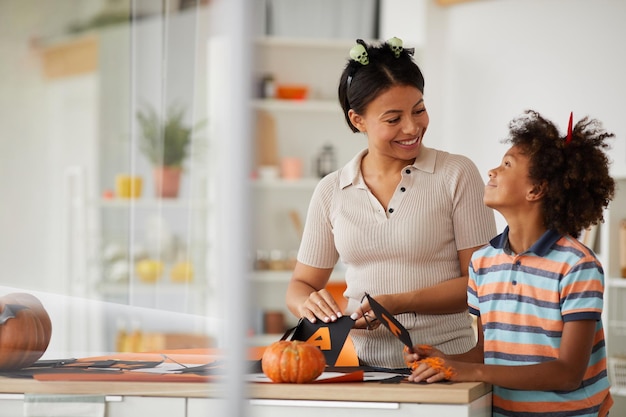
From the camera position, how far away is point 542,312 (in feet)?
4.65

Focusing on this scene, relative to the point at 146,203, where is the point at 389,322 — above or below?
below

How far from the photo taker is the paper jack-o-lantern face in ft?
5.61

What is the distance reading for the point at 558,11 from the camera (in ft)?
13.9

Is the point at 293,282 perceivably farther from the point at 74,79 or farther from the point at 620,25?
the point at 620,25

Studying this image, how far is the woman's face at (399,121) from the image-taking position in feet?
5.46

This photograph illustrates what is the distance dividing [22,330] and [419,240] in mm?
755

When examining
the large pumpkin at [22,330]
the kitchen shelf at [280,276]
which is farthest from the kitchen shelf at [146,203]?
the kitchen shelf at [280,276]

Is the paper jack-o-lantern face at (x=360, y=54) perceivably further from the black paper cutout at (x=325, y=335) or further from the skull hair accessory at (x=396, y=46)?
the black paper cutout at (x=325, y=335)

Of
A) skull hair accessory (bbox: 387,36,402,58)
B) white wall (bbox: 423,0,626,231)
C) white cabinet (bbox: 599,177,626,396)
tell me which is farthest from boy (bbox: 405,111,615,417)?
white wall (bbox: 423,0,626,231)

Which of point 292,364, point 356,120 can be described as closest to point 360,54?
point 356,120

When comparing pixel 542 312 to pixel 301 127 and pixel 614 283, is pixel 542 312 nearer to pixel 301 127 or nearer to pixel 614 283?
pixel 614 283

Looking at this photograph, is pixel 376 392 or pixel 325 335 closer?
pixel 376 392

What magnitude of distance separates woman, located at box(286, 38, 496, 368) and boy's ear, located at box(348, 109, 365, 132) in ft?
0.03

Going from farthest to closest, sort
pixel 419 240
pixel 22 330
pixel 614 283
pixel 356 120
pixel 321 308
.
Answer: pixel 614 283 < pixel 356 120 < pixel 419 240 < pixel 321 308 < pixel 22 330
